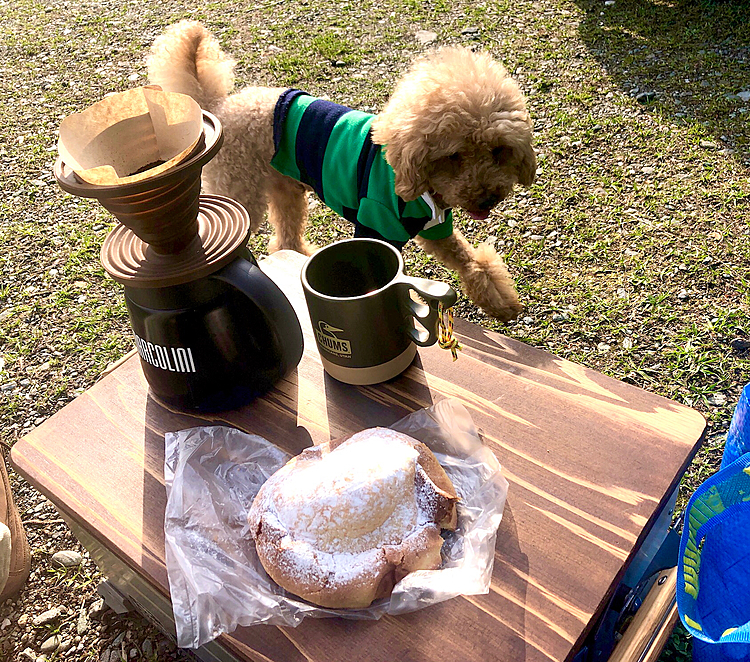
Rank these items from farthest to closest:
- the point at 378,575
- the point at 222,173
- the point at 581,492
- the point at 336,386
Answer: the point at 222,173 < the point at 336,386 < the point at 581,492 < the point at 378,575

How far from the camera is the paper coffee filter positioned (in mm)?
938

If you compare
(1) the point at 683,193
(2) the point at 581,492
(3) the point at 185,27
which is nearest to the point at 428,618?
(2) the point at 581,492

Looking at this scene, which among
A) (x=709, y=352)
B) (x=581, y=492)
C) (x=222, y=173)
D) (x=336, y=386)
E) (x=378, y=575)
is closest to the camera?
(x=378, y=575)

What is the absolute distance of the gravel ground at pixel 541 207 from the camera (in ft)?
6.63

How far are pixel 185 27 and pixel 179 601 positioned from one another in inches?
79.1

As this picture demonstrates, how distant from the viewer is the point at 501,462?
105 cm

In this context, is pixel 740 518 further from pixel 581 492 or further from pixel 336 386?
pixel 336 386

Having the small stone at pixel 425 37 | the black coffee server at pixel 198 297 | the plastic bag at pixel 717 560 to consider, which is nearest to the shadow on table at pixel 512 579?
the plastic bag at pixel 717 560

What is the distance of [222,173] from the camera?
2.35 metres

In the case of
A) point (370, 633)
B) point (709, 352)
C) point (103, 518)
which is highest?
point (370, 633)

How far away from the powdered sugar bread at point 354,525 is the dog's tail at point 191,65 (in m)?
1.81

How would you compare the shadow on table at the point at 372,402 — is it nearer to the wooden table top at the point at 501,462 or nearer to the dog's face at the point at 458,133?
the wooden table top at the point at 501,462

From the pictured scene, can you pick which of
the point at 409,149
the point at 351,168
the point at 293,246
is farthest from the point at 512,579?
the point at 293,246

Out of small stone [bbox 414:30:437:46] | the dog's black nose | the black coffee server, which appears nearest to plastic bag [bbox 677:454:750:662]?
the black coffee server
